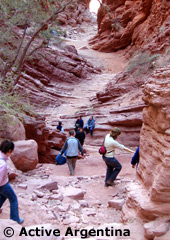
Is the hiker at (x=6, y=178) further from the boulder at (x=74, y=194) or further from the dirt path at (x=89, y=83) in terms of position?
the dirt path at (x=89, y=83)

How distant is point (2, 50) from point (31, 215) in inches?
419

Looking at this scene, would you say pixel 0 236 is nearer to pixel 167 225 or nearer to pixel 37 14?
pixel 167 225

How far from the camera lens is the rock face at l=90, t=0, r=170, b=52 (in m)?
19.4

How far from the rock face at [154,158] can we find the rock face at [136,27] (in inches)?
576

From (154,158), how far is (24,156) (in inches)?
181

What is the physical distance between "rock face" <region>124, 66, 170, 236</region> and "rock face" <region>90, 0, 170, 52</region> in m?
14.6

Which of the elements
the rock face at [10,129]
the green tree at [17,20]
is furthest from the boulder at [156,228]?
the green tree at [17,20]

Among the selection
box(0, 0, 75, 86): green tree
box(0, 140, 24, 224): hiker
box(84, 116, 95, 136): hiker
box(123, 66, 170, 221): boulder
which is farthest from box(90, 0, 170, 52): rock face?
box(0, 140, 24, 224): hiker

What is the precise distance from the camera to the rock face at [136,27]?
19375mm

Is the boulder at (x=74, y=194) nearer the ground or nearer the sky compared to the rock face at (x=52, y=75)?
nearer the ground

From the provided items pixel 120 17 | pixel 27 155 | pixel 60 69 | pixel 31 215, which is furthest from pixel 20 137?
pixel 120 17

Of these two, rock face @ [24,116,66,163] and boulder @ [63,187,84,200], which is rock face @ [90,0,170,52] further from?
boulder @ [63,187,84,200]

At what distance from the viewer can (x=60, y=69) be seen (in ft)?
85.3

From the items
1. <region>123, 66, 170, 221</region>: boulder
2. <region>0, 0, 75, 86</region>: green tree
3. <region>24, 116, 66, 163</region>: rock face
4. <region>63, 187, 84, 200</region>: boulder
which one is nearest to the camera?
<region>123, 66, 170, 221</region>: boulder
